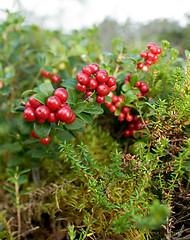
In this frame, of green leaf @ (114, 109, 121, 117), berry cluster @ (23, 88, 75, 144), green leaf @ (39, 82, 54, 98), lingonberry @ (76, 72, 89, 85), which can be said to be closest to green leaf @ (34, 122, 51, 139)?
berry cluster @ (23, 88, 75, 144)

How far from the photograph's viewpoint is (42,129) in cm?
88

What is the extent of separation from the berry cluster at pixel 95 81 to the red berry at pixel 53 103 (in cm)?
15

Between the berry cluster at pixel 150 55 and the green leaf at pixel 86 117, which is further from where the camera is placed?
the berry cluster at pixel 150 55

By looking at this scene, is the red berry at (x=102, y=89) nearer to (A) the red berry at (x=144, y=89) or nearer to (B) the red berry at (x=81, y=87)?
(B) the red berry at (x=81, y=87)

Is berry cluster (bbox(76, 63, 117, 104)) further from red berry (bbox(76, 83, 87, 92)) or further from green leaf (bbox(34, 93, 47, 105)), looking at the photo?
green leaf (bbox(34, 93, 47, 105))

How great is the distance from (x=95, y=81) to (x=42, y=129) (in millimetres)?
314

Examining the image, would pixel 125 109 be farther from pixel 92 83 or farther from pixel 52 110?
pixel 52 110


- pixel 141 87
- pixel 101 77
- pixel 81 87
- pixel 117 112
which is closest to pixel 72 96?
pixel 81 87

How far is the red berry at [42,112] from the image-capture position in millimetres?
807

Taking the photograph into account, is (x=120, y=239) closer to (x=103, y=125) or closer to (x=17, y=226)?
(x=17, y=226)

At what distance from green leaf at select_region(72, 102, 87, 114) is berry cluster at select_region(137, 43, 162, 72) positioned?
0.45m

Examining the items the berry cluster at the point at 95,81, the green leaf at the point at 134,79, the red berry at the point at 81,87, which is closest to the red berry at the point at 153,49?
the green leaf at the point at 134,79

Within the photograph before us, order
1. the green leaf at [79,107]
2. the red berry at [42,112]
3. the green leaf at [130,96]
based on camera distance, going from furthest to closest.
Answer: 1. the green leaf at [130,96]
2. the green leaf at [79,107]
3. the red berry at [42,112]

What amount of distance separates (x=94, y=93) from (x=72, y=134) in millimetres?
233
